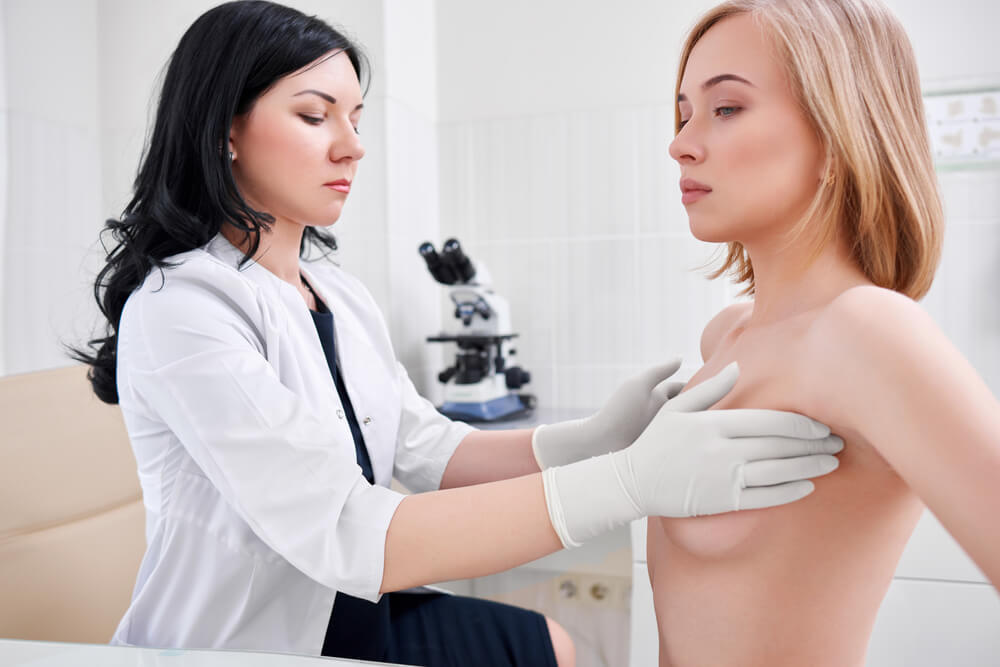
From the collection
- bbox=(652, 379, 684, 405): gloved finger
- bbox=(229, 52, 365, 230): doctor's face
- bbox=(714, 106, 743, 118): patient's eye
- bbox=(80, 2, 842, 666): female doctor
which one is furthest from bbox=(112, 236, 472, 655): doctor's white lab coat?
bbox=(714, 106, 743, 118): patient's eye

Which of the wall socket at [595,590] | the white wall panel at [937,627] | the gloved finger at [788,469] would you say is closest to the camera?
the gloved finger at [788,469]

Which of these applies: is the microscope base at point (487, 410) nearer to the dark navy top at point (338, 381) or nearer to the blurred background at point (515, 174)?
the blurred background at point (515, 174)

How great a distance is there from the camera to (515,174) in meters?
2.41

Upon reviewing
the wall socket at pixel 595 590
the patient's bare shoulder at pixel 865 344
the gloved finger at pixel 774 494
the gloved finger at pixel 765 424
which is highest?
the patient's bare shoulder at pixel 865 344

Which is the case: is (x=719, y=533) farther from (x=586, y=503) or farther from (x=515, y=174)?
(x=515, y=174)

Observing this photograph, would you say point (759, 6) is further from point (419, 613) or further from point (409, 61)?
point (409, 61)

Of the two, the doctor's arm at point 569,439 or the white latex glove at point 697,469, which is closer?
the white latex glove at point 697,469

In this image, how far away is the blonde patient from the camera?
75cm

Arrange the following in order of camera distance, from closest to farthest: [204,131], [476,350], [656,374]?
[204,131]
[656,374]
[476,350]

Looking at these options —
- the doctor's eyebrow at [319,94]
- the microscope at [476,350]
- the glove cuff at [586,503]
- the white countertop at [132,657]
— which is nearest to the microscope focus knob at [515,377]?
the microscope at [476,350]

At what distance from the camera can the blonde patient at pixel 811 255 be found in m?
0.75

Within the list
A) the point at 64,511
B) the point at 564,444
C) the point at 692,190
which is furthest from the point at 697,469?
the point at 64,511

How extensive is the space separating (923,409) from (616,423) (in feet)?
1.85

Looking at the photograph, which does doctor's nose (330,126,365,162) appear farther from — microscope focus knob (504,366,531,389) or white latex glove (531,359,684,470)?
microscope focus knob (504,366,531,389)
